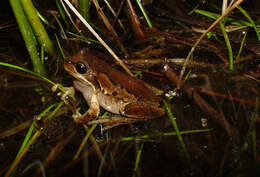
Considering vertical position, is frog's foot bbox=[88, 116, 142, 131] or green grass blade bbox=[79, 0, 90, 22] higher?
green grass blade bbox=[79, 0, 90, 22]

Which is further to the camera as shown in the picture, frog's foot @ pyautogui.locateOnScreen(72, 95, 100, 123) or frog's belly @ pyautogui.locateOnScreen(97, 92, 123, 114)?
frog's belly @ pyautogui.locateOnScreen(97, 92, 123, 114)

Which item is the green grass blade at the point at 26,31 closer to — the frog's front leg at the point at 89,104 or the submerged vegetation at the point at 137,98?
the submerged vegetation at the point at 137,98

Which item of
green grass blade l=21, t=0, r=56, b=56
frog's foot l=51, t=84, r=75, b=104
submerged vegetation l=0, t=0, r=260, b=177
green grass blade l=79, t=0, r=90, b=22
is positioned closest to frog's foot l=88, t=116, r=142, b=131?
submerged vegetation l=0, t=0, r=260, b=177

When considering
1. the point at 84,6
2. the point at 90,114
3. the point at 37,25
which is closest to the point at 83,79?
the point at 90,114

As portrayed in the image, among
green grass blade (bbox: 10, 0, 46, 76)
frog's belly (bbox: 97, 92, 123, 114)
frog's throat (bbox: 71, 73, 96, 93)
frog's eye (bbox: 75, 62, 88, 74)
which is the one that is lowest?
frog's belly (bbox: 97, 92, 123, 114)

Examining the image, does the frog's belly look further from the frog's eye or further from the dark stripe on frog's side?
the frog's eye

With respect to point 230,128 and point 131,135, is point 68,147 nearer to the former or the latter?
point 131,135

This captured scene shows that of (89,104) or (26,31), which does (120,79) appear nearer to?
(89,104)
